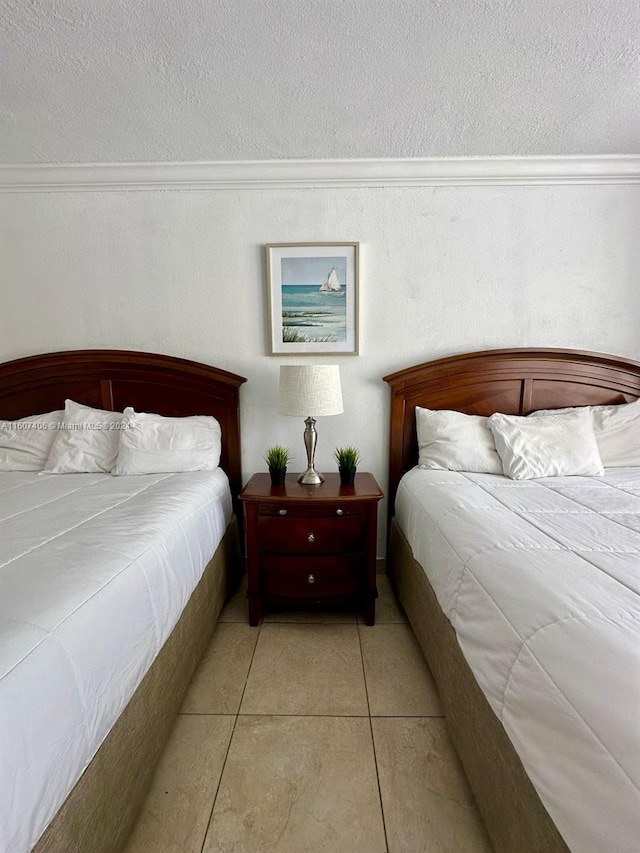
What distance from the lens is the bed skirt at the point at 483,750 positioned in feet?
2.66

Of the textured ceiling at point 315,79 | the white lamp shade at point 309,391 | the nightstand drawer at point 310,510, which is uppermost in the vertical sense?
the textured ceiling at point 315,79

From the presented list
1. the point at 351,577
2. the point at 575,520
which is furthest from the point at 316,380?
the point at 575,520

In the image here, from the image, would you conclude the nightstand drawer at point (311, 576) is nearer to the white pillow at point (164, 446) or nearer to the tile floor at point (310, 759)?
the tile floor at point (310, 759)

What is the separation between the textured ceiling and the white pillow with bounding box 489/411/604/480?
57.4 inches

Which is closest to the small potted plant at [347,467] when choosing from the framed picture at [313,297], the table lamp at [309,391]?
the table lamp at [309,391]

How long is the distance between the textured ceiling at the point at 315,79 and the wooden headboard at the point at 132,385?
110 centimetres

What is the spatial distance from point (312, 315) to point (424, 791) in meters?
2.12

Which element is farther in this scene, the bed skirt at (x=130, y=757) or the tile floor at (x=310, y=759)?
the tile floor at (x=310, y=759)

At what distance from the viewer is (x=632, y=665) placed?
2.27 feet

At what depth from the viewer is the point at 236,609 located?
2.08 meters

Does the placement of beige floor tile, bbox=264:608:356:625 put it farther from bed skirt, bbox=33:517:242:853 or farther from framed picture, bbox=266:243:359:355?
framed picture, bbox=266:243:359:355

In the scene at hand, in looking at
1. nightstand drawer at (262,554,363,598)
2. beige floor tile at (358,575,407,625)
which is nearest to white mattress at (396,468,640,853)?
nightstand drawer at (262,554,363,598)

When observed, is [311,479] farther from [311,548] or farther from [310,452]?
[311,548]

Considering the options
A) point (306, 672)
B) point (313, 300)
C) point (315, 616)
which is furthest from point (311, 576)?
point (313, 300)
